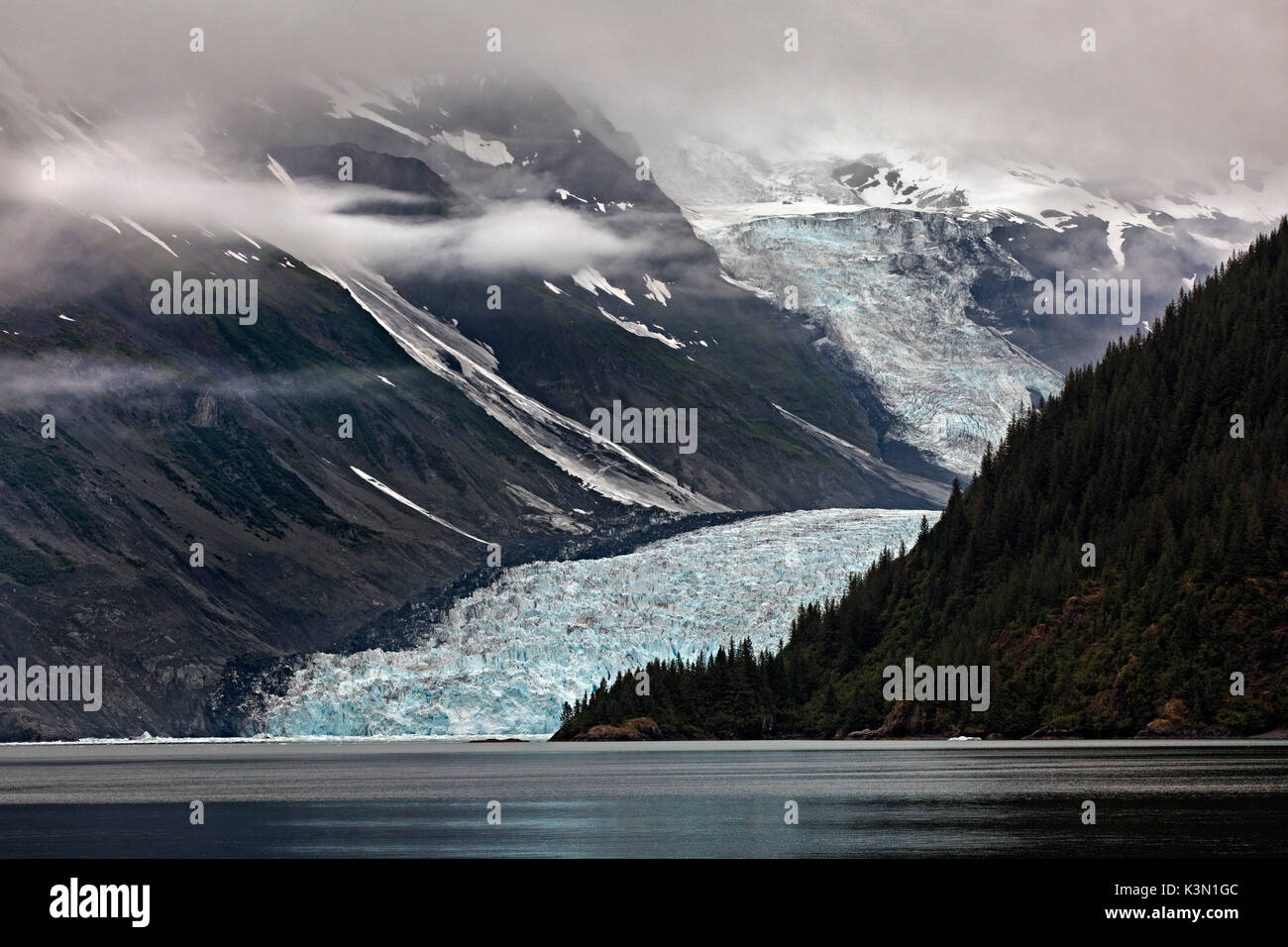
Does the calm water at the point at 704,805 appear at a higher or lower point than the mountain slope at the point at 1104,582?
lower

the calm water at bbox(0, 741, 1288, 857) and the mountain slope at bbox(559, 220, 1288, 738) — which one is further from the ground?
the mountain slope at bbox(559, 220, 1288, 738)

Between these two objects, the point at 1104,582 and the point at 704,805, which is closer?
the point at 704,805

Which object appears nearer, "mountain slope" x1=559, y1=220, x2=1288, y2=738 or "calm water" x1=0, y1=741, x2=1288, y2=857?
"calm water" x1=0, y1=741, x2=1288, y2=857

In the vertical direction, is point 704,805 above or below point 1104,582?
below
